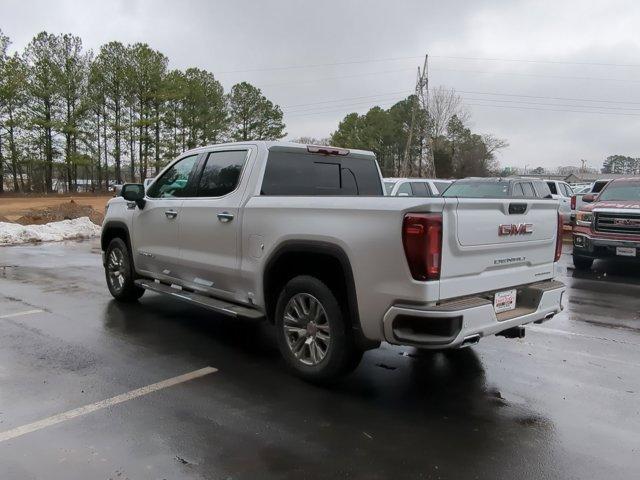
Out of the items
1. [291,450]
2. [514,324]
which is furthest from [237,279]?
[514,324]

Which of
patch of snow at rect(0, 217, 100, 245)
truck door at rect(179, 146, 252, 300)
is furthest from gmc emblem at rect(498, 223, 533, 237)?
patch of snow at rect(0, 217, 100, 245)

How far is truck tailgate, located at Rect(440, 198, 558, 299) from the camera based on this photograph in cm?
370

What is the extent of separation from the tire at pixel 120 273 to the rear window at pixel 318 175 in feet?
9.19

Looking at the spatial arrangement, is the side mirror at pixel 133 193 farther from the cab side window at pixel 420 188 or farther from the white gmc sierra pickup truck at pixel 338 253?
the cab side window at pixel 420 188

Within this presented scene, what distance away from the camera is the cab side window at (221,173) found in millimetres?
5301

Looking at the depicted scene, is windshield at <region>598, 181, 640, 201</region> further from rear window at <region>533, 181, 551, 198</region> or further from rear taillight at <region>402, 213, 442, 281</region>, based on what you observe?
rear taillight at <region>402, 213, 442, 281</region>

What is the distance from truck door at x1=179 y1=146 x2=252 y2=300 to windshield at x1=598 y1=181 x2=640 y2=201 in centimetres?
923

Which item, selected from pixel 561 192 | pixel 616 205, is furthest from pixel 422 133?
pixel 616 205

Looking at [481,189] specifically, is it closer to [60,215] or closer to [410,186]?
[410,186]

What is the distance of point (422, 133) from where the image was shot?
6009cm

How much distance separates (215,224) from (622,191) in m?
9.81

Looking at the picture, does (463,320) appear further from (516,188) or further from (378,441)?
(516,188)

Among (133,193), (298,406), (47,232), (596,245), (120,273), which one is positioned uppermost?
(133,193)

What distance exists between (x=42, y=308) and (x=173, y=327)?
81.9 inches
